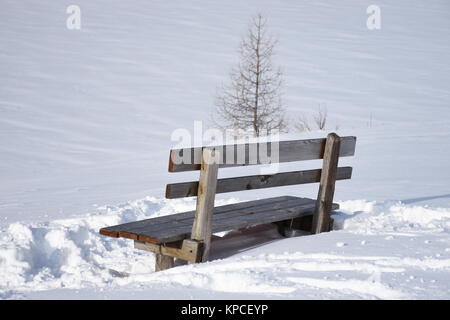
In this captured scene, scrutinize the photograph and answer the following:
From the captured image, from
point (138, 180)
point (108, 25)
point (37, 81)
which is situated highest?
point (108, 25)

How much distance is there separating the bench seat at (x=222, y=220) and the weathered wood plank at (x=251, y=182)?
31 cm

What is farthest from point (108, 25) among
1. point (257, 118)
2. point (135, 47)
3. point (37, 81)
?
point (257, 118)

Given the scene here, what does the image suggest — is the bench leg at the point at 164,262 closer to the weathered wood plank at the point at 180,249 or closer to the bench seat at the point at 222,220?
the weathered wood plank at the point at 180,249

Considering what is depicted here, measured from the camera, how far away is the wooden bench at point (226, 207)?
5.65 meters

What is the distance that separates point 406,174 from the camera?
10.3m

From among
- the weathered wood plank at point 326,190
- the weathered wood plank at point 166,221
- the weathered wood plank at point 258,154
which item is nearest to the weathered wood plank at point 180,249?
the weathered wood plank at point 166,221

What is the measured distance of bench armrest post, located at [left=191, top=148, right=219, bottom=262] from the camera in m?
5.61

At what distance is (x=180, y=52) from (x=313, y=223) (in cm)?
2805

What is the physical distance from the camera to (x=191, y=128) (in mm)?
22422

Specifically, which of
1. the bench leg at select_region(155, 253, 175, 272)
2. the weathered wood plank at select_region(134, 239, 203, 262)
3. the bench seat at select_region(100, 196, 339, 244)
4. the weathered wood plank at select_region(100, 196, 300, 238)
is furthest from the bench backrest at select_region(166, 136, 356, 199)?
the bench leg at select_region(155, 253, 175, 272)

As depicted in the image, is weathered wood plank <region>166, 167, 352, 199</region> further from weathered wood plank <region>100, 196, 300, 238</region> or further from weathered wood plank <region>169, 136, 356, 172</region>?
weathered wood plank <region>100, 196, 300, 238</region>

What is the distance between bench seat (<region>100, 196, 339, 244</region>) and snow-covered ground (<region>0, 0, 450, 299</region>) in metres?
0.34

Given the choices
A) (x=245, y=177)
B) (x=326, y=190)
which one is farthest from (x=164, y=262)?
(x=326, y=190)

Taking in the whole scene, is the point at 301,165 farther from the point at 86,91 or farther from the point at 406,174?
the point at 86,91
